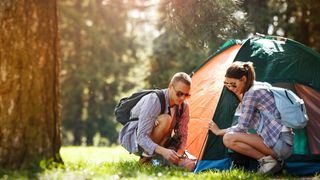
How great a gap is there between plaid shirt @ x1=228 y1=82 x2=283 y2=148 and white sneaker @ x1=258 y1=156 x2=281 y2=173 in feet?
0.50

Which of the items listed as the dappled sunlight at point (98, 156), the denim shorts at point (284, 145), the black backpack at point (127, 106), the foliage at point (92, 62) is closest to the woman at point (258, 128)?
the denim shorts at point (284, 145)

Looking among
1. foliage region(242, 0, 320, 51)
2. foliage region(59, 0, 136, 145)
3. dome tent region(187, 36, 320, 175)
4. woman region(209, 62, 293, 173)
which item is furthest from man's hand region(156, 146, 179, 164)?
foliage region(59, 0, 136, 145)

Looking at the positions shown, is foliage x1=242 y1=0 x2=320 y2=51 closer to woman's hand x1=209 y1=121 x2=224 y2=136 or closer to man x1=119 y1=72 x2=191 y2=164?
woman's hand x1=209 y1=121 x2=224 y2=136

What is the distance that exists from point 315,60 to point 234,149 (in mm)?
1873

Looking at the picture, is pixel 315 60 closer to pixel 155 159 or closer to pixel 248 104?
pixel 248 104

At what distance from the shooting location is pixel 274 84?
6379mm

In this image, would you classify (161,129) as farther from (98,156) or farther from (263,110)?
(98,156)

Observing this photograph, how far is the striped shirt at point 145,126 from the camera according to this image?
5.37 metres

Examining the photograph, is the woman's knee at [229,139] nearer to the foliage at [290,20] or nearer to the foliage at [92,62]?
the foliage at [290,20]

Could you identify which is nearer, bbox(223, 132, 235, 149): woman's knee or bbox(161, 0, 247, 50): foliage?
bbox(223, 132, 235, 149): woman's knee

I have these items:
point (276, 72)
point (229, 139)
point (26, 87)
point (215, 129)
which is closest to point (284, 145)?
point (229, 139)

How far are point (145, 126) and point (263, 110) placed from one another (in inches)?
51.0

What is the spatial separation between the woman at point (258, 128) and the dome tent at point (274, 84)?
45cm

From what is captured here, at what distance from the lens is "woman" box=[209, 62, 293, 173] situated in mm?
5430
